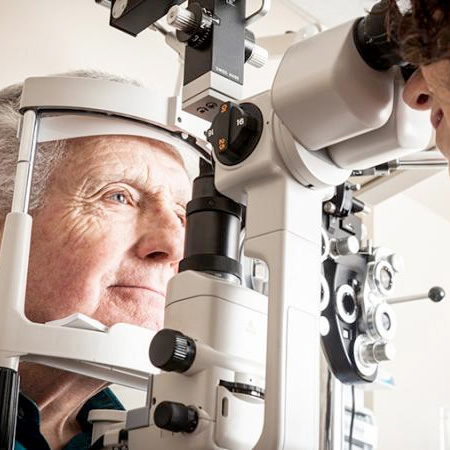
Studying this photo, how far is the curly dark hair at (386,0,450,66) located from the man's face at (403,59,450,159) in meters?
0.01

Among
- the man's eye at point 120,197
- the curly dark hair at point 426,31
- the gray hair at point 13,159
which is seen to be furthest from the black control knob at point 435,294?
the curly dark hair at point 426,31

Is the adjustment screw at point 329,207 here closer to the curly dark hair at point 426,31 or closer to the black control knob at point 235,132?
the black control knob at point 235,132

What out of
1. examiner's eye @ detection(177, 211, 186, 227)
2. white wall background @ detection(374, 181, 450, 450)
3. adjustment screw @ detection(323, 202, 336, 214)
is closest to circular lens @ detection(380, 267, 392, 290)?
adjustment screw @ detection(323, 202, 336, 214)

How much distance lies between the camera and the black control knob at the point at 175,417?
0.79m

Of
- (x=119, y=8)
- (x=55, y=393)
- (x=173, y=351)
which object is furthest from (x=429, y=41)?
(x=55, y=393)

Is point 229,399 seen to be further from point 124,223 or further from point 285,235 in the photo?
point 124,223

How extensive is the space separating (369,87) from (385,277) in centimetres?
70

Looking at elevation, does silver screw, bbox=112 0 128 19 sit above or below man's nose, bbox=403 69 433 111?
above

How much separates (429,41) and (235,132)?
0.24 m

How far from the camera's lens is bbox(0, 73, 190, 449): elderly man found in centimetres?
121

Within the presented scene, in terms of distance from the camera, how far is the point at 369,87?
783mm

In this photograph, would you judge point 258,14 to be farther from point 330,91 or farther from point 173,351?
point 173,351

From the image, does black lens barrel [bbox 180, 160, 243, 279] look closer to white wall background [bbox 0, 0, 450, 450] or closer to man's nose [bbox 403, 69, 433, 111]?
man's nose [bbox 403, 69, 433, 111]

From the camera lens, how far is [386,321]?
1367 millimetres
